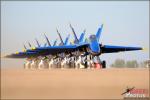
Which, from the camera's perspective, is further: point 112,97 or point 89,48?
point 89,48

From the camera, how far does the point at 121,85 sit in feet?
66.6

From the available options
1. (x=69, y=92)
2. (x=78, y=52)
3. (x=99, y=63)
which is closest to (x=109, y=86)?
(x=69, y=92)

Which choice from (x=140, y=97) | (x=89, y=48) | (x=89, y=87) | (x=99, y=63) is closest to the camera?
(x=140, y=97)

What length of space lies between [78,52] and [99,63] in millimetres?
11390

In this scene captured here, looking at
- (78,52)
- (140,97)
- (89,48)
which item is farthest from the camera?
(78,52)

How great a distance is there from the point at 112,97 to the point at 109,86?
147 inches

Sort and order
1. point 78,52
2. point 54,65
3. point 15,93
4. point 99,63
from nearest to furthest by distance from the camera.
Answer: point 15,93
point 99,63
point 78,52
point 54,65

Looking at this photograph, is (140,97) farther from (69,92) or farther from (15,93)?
(15,93)

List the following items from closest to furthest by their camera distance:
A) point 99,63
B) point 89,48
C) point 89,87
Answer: point 89,87, point 99,63, point 89,48

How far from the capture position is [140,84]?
66.7 ft

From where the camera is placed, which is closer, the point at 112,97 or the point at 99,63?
the point at 112,97

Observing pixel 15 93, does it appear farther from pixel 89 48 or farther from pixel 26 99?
pixel 89 48

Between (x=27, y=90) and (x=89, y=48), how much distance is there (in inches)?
1586

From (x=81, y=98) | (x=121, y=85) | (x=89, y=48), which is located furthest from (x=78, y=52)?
(x=81, y=98)
